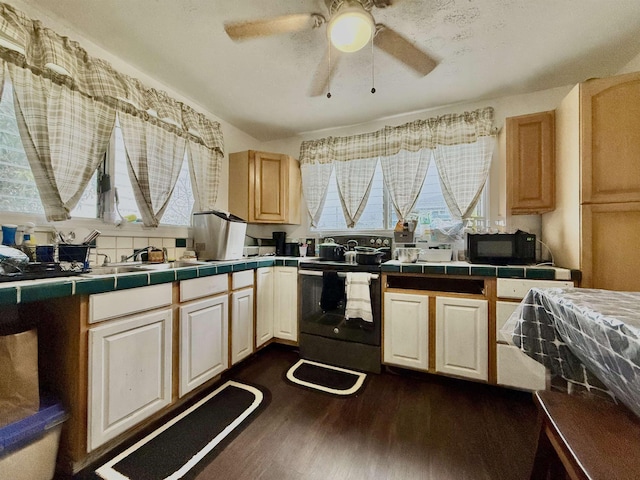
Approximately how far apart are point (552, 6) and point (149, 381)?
2.99 meters

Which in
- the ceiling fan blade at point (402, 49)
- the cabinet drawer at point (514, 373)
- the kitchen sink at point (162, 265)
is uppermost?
the ceiling fan blade at point (402, 49)

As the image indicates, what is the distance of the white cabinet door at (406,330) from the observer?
75.2 inches

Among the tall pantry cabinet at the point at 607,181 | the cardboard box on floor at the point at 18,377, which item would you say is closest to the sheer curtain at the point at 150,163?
the cardboard box on floor at the point at 18,377

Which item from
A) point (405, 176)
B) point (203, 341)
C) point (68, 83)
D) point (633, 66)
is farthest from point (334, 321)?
Result: point (633, 66)

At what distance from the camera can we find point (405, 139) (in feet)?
8.61

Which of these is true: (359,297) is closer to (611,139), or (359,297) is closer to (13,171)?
(611,139)

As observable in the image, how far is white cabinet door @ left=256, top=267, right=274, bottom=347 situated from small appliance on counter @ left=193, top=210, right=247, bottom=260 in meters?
0.31

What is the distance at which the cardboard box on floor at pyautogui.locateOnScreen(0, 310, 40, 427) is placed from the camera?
3.36 feet

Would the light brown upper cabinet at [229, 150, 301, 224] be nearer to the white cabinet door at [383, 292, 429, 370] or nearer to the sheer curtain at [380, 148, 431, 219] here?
the sheer curtain at [380, 148, 431, 219]

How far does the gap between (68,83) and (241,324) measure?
1.89 metres

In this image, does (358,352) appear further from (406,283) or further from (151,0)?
(151,0)

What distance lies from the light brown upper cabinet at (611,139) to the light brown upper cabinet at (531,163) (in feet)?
1.17

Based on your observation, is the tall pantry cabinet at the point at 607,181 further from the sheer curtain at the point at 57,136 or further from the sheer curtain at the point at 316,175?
the sheer curtain at the point at 57,136

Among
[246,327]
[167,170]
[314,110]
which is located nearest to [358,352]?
[246,327]
